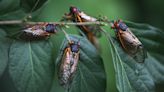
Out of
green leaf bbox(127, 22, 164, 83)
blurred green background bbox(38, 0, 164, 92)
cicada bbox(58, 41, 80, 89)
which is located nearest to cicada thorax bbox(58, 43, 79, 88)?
cicada bbox(58, 41, 80, 89)

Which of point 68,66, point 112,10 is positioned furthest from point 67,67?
point 112,10

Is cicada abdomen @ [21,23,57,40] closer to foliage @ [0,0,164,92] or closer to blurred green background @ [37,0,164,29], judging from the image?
foliage @ [0,0,164,92]

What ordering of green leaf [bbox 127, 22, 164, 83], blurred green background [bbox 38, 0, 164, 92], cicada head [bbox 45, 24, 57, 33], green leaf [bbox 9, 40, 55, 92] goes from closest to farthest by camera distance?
green leaf [bbox 9, 40, 55, 92]
cicada head [bbox 45, 24, 57, 33]
green leaf [bbox 127, 22, 164, 83]
blurred green background [bbox 38, 0, 164, 92]

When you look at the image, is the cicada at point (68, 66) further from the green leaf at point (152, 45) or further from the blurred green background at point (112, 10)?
the blurred green background at point (112, 10)

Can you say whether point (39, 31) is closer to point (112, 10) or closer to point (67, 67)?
point (67, 67)

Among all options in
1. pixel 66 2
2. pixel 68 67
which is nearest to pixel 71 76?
pixel 68 67

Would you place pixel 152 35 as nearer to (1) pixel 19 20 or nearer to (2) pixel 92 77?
(2) pixel 92 77
